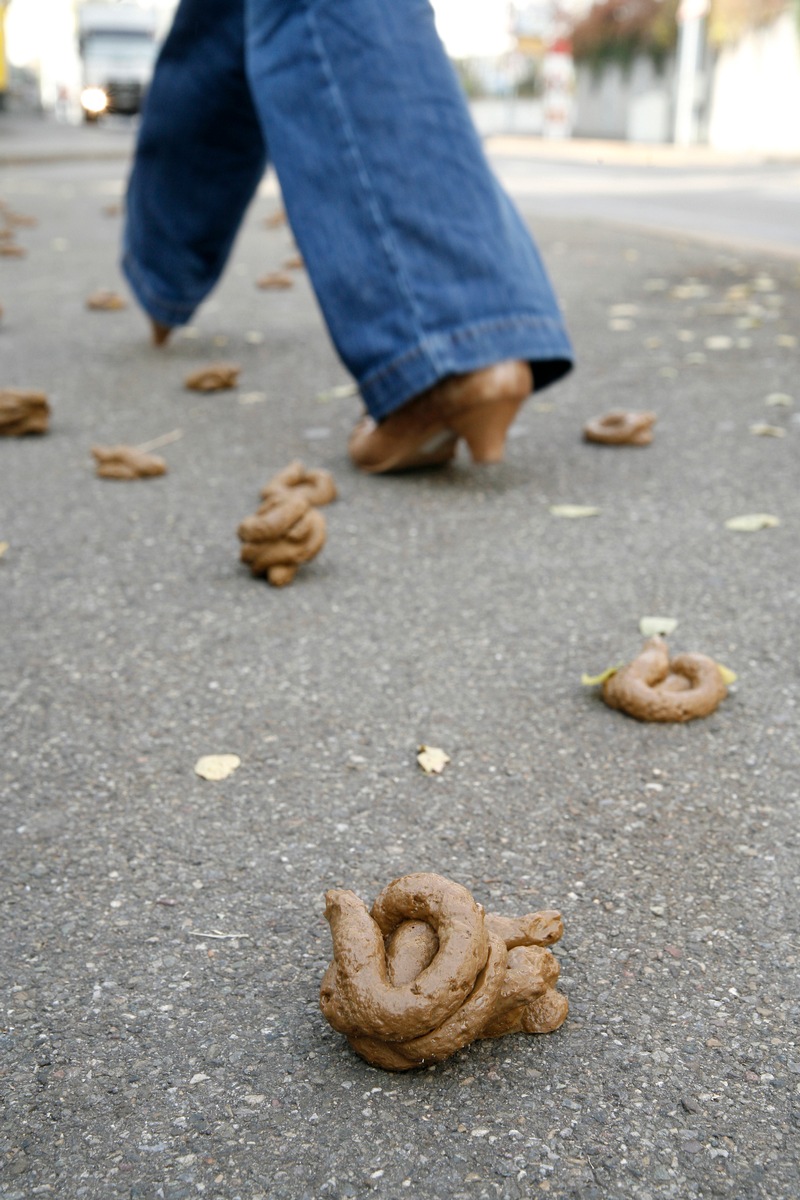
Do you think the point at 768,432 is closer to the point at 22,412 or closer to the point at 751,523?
the point at 751,523

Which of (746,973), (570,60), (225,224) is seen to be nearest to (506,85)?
(570,60)

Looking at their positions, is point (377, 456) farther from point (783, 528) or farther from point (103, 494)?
point (783, 528)

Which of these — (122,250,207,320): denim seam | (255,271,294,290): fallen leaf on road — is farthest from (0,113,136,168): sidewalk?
(122,250,207,320): denim seam

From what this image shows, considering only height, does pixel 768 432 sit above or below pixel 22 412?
below

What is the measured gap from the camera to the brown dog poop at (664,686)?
1.90 metres

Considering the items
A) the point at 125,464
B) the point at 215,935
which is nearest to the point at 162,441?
the point at 125,464

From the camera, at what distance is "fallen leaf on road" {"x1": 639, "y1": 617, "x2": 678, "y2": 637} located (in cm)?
223

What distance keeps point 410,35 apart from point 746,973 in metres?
2.21

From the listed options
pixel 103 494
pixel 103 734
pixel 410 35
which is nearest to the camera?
pixel 103 734

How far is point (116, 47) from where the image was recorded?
33.7 meters

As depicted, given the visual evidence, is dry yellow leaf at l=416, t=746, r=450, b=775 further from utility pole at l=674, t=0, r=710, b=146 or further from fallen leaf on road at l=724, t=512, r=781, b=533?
utility pole at l=674, t=0, r=710, b=146

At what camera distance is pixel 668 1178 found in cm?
109

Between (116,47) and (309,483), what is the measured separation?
34.9m

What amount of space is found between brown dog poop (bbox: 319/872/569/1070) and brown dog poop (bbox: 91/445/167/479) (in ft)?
6.81
